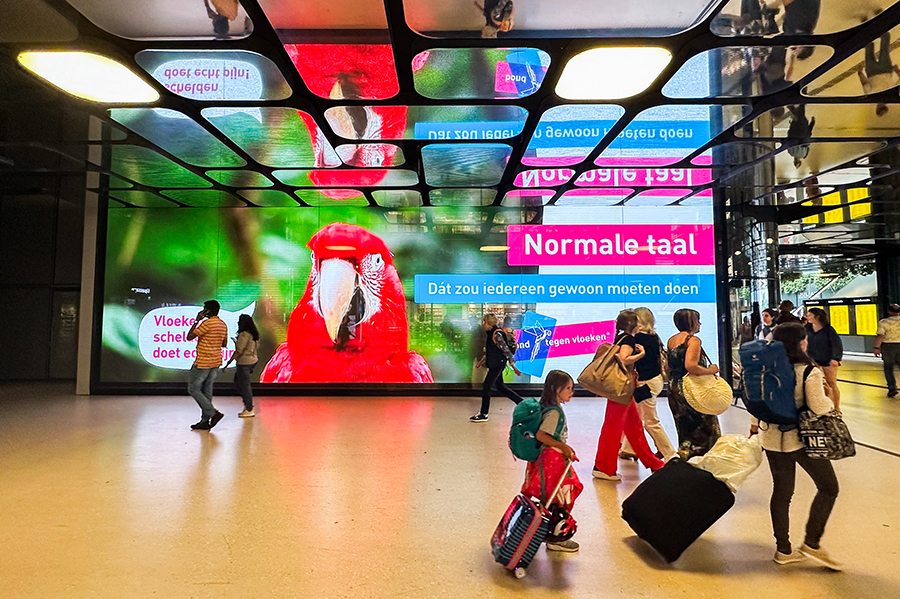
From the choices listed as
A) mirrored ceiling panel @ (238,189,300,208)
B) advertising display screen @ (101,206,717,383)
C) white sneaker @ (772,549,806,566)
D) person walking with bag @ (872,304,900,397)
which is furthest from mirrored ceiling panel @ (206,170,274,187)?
person walking with bag @ (872,304,900,397)

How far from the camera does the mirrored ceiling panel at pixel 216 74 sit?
3.78 metres

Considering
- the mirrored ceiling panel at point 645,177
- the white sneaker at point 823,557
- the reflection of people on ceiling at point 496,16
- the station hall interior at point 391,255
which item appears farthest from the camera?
the mirrored ceiling panel at point 645,177

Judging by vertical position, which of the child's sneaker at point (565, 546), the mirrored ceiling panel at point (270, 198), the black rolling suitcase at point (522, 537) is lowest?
the child's sneaker at point (565, 546)

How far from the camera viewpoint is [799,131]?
17.0ft

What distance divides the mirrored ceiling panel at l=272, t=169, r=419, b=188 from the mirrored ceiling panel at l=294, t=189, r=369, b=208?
14.3 inches

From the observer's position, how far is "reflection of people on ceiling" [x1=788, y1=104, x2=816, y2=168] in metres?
4.75

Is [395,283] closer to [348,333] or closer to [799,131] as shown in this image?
[348,333]

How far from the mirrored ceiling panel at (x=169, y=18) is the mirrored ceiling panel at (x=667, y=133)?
3914 mm

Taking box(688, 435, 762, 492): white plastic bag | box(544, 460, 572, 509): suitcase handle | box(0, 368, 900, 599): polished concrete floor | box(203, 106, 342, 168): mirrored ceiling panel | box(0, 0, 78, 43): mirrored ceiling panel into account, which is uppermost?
box(0, 0, 78, 43): mirrored ceiling panel

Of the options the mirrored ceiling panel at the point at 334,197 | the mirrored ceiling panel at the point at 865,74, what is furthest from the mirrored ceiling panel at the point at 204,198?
the mirrored ceiling panel at the point at 865,74

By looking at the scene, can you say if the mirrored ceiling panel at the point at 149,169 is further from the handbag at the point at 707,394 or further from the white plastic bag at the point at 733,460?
the white plastic bag at the point at 733,460

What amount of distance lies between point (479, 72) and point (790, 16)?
2275 millimetres

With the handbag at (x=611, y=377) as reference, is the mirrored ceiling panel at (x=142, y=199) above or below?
above

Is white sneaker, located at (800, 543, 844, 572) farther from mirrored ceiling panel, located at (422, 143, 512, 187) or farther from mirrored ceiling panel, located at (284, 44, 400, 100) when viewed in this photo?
mirrored ceiling panel, located at (422, 143, 512, 187)
